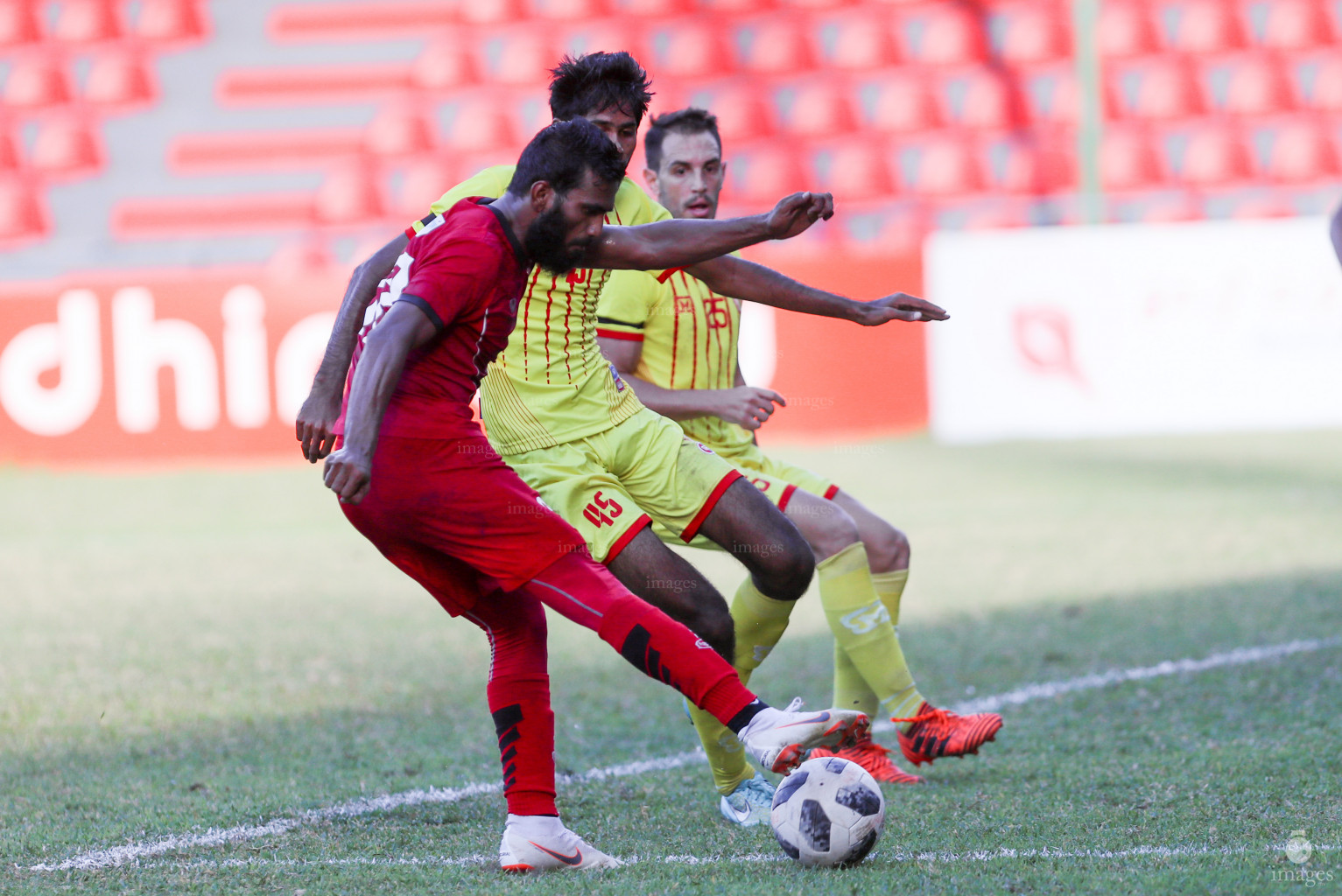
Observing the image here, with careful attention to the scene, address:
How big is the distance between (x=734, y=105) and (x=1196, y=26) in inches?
197

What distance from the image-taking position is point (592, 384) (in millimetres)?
3961

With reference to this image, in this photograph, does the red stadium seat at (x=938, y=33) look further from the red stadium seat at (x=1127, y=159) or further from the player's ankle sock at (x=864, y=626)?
the player's ankle sock at (x=864, y=626)

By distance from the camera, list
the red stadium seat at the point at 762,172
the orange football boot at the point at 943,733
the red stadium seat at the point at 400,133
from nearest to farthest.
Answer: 1. the orange football boot at the point at 943,733
2. the red stadium seat at the point at 762,172
3. the red stadium seat at the point at 400,133

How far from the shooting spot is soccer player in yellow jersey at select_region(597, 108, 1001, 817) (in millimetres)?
4102

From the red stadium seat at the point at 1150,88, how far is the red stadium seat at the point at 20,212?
11029 mm

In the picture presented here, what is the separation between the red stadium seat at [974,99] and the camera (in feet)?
50.2

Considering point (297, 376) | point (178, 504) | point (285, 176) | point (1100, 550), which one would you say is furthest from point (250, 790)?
point (285, 176)

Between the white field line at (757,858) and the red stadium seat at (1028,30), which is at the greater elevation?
the red stadium seat at (1028,30)

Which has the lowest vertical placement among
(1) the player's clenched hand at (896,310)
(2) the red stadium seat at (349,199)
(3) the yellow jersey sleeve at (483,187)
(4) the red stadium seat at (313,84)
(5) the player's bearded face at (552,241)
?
(1) the player's clenched hand at (896,310)

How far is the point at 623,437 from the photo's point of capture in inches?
154

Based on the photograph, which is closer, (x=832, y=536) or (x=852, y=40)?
(x=832, y=536)

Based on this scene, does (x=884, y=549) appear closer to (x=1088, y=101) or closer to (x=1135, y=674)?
(x=1135, y=674)

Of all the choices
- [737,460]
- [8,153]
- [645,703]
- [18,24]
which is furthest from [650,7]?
[737,460]

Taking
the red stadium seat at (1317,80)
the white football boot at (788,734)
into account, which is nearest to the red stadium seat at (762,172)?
the red stadium seat at (1317,80)
